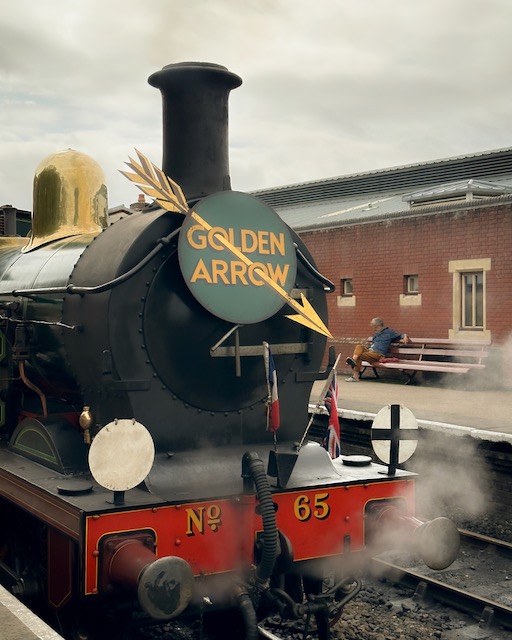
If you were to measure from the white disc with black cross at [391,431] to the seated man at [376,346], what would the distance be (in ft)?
34.2

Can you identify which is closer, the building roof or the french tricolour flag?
the french tricolour flag

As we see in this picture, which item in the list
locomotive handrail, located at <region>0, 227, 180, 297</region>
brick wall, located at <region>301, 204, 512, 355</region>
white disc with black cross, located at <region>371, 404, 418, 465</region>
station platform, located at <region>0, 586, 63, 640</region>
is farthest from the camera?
brick wall, located at <region>301, 204, 512, 355</region>

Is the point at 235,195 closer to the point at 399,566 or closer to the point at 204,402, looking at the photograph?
the point at 204,402

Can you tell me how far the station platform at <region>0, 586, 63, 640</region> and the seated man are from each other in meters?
11.6

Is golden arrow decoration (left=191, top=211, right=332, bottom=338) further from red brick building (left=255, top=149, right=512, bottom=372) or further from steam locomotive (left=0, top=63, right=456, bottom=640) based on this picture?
red brick building (left=255, top=149, right=512, bottom=372)

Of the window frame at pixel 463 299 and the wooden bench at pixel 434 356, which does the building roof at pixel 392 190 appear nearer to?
the window frame at pixel 463 299

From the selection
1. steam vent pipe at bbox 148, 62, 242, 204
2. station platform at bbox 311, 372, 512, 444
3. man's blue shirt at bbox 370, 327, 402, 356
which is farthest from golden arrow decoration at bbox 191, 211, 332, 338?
man's blue shirt at bbox 370, 327, 402, 356

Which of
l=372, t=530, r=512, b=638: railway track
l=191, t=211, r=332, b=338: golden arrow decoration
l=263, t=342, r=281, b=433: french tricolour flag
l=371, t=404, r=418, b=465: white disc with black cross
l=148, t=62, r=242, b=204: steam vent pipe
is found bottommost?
l=372, t=530, r=512, b=638: railway track

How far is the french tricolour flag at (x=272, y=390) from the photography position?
13.2 feet

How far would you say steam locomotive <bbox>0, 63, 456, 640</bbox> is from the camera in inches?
140

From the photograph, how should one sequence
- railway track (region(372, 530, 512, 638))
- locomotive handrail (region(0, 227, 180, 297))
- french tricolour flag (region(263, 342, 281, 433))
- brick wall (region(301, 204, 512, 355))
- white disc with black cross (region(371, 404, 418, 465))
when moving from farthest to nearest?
1. brick wall (region(301, 204, 512, 355))
2. railway track (region(372, 530, 512, 638))
3. white disc with black cross (region(371, 404, 418, 465))
4. french tricolour flag (region(263, 342, 281, 433))
5. locomotive handrail (region(0, 227, 180, 297))

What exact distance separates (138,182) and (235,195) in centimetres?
49

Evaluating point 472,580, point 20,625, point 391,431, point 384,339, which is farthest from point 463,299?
Result: point 20,625

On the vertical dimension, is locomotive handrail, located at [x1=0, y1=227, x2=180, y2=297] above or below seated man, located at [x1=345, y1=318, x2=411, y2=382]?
above
